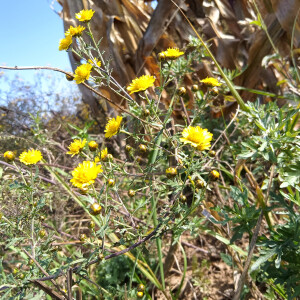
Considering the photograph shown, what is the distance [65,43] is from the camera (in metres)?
0.80

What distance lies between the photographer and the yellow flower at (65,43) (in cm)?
80

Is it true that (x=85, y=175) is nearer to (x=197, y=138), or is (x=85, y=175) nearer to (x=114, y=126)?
(x=114, y=126)

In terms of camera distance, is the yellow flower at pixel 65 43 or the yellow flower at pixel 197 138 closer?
the yellow flower at pixel 197 138

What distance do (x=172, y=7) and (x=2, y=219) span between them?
1.31 meters

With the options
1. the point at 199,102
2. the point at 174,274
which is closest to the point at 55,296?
the point at 199,102

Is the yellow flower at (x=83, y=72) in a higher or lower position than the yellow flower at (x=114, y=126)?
higher

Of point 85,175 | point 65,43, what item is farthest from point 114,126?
point 65,43

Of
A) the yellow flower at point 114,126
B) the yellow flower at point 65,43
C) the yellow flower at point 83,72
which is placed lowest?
the yellow flower at point 114,126

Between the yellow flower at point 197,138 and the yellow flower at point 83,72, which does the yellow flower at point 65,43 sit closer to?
the yellow flower at point 83,72

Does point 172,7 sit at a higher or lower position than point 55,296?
higher

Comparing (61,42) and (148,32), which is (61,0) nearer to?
(148,32)

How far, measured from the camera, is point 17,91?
99.0 inches

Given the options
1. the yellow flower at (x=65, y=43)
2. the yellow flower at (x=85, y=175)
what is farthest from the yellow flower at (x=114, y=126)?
the yellow flower at (x=65, y=43)

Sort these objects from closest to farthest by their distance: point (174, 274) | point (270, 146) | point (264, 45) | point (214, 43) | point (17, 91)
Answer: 1. point (270, 146)
2. point (174, 274)
3. point (264, 45)
4. point (214, 43)
5. point (17, 91)
